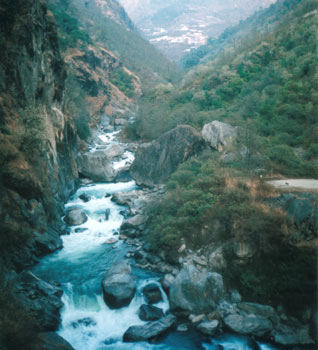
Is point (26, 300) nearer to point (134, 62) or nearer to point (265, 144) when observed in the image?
point (265, 144)

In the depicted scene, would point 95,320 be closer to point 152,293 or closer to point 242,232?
point 152,293

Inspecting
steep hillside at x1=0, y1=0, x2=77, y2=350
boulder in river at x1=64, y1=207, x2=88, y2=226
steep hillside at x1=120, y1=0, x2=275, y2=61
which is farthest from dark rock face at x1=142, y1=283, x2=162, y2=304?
steep hillside at x1=120, y1=0, x2=275, y2=61

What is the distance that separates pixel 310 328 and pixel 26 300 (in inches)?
344

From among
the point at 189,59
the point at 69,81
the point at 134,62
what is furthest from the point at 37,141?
the point at 189,59

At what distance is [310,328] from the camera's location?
24.0 ft

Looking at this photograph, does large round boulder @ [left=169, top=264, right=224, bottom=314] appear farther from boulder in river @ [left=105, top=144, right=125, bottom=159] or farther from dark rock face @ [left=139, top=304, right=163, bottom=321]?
boulder in river @ [left=105, top=144, right=125, bottom=159]

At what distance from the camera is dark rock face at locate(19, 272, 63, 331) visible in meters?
7.51

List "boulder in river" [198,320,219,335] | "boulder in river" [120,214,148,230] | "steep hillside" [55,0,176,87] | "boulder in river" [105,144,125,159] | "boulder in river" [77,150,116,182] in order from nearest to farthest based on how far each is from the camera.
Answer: "boulder in river" [198,320,219,335]
"boulder in river" [120,214,148,230]
"boulder in river" [77,150,116,182]
"boulder in river" [105,144,125,159]
"steep hillside" [55,0,176,87]

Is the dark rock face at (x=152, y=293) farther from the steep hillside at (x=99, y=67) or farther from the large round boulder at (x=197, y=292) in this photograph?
the steep hillside at (x=99, y=67)

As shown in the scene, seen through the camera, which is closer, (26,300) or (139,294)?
(26,300)

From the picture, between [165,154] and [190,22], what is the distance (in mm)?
184643

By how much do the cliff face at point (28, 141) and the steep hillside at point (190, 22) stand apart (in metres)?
124

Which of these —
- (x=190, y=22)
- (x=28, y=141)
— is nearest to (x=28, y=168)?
(x=28, y=141)

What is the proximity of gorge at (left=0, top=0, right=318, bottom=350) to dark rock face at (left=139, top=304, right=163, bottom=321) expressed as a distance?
4 centimetres
